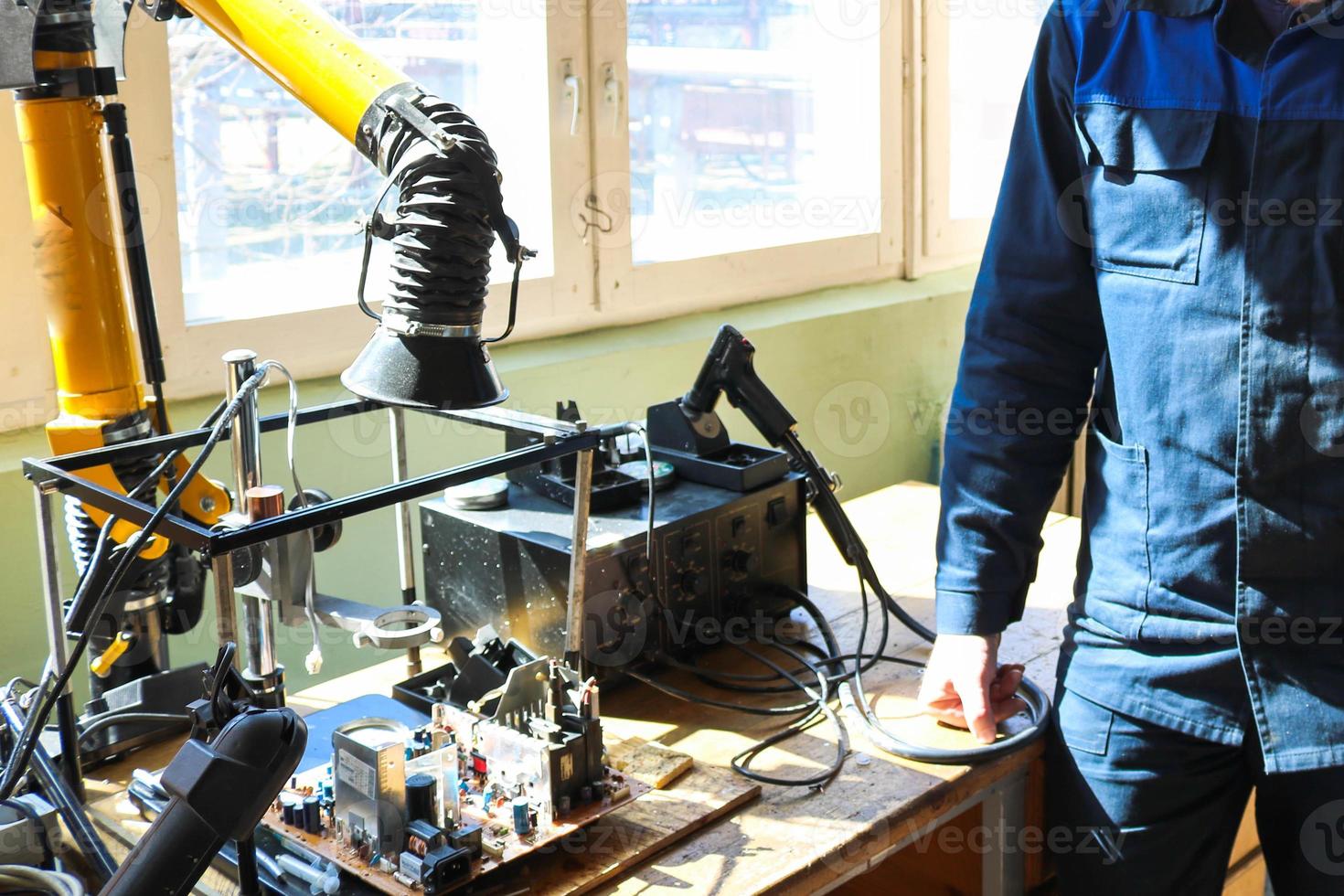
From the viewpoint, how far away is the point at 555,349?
2.21 meters

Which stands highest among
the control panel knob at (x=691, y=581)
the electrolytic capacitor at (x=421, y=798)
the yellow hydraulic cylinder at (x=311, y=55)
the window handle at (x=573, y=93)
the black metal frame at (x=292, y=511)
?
the window handle at (x=573, y=93)

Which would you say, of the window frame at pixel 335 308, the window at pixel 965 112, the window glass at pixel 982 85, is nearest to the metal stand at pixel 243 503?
the window frame at pixel 335 308

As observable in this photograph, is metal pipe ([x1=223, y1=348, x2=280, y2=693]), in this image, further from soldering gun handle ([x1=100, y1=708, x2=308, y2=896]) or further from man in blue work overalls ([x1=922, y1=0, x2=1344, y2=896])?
man in blue work overalls ([x1=922, y1=0, x2=1344, y2=896])

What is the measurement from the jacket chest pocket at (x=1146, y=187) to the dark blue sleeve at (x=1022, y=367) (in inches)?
1.1

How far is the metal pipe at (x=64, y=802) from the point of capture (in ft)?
3.34

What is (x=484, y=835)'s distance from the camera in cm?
101

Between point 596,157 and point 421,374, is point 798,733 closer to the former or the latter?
point 421,374

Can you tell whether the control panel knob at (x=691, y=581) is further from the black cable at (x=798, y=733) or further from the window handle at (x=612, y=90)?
the window handle at (x=612, y=90)

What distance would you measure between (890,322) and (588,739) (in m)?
1.90

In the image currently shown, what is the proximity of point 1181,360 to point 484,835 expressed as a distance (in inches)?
27.1

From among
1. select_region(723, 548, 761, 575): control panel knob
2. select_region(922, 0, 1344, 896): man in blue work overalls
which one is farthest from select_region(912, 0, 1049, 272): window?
select_region(922, 0, 1344, 896): man in blue work overalls

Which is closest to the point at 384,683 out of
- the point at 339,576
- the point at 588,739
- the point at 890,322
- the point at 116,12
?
the point at 588,739

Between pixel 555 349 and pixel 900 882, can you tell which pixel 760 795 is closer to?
pixel 900 882

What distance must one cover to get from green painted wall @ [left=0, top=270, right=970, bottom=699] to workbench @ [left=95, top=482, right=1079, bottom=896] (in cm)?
48
